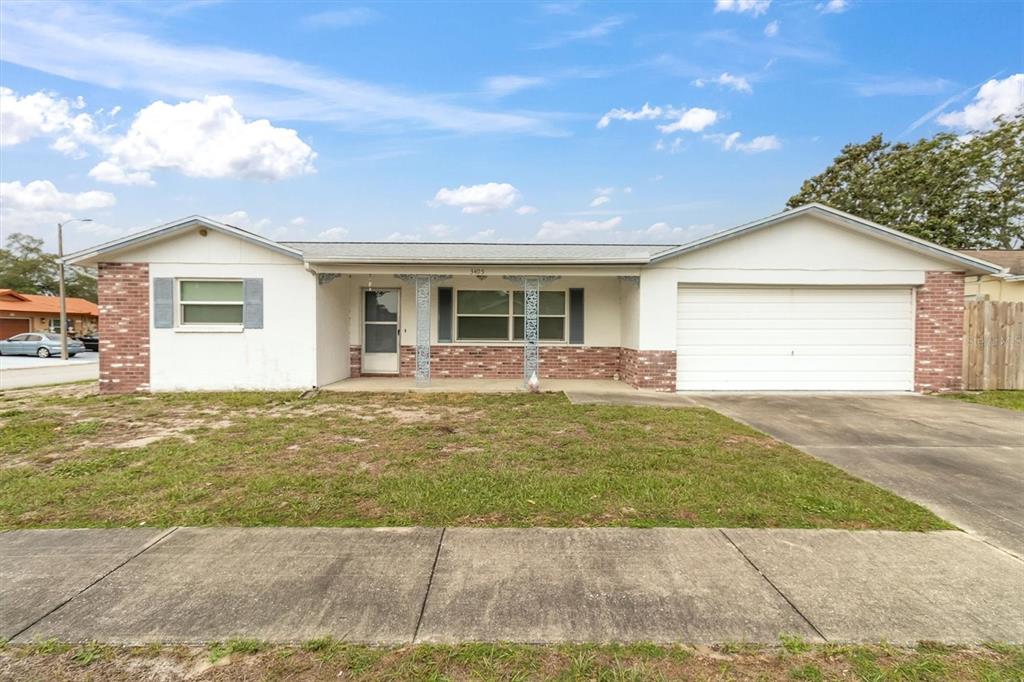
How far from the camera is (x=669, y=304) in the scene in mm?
10797

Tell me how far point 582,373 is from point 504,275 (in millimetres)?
3502

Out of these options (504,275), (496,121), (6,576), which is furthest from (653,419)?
(496,121)

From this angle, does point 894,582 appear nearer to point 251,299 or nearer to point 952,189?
point 251,299

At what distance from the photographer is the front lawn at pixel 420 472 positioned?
411cm

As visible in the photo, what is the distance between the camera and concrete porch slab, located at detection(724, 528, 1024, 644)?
266cm

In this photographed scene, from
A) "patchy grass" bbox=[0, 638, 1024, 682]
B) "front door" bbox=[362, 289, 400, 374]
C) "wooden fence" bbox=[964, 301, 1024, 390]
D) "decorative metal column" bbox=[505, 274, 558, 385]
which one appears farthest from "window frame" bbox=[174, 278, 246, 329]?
"wooden fence" bbox=[964, 301, 1024, 390]

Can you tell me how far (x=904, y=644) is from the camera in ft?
8.29

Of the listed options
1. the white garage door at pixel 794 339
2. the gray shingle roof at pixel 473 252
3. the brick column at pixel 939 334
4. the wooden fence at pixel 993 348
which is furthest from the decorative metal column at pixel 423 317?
the wooden fence at pixel 993 348

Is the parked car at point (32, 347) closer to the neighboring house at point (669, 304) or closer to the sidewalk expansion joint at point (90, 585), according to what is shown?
the neighboring house at point (669, 304)

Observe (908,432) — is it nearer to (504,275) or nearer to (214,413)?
(504,275)

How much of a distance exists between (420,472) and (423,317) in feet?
20.4

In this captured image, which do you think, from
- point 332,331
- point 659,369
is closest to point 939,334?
point 659,369

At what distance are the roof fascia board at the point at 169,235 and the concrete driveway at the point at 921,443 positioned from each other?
9.22 meters

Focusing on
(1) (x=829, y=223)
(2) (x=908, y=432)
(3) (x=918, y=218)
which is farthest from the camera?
(3) (x=918, y=218)
